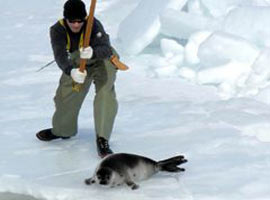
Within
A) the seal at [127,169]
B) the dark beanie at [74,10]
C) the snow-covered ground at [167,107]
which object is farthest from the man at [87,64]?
the seal at [127,169]

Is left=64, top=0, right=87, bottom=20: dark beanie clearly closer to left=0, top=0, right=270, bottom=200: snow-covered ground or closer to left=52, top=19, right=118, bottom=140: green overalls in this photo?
left=52, top=19, right=118, bottom=140: green overalls

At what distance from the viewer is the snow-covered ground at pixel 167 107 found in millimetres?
4246

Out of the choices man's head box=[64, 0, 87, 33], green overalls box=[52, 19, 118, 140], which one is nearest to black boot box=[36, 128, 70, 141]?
green overalls box=[52, 19, 118, 140]

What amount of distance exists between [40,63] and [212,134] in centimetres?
308

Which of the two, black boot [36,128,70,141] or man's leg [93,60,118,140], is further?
black boot [36,128,70,141]

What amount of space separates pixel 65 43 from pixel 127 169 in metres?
1.01

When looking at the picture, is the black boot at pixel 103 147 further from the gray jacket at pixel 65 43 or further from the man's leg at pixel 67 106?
the gray jacket at pixel 65 43

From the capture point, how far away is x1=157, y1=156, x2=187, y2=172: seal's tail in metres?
4.34

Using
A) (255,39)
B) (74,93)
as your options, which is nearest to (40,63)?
(255,39)

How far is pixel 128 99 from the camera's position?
20.4ft

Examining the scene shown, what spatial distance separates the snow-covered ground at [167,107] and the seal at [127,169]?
5cm

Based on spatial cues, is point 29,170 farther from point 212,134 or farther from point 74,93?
point 212,134

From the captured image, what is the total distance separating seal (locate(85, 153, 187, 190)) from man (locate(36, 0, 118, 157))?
0.44 m

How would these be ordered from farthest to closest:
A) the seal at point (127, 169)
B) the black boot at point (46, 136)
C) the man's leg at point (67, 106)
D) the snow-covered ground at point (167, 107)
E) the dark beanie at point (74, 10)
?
1. the black boot at point (46, 136)
2. the man's leg at point (67, 106)
3. the dark beanie at point (74, 10)
4. the snow-covered ground at point (167, 107)
5. the seal at point (127, 169)
